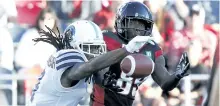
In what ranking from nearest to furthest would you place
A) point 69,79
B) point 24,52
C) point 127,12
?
point 69,79, point 127,12, point 24,52

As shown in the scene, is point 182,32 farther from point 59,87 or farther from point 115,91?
point 59,87

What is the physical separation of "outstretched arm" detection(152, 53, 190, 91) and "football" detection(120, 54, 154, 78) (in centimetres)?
53

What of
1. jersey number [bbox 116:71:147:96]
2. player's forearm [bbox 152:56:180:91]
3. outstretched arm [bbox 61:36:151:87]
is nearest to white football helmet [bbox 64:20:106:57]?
outstretched arm [bbox 61:36:151:87]

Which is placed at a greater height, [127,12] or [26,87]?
[127,12]

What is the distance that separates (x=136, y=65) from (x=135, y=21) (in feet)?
2.22

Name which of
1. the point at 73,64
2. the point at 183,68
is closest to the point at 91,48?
the point at 73,64

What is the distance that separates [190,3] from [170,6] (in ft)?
0.74

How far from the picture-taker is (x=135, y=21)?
4293 millimetres

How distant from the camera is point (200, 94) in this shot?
734cm

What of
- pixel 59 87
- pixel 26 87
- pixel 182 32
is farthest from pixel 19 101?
pixel 59 87

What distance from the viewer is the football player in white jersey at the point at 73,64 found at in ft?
12.3

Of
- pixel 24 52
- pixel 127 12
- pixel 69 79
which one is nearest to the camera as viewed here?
pixel 69 79

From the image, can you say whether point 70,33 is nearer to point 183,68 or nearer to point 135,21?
point 135,21

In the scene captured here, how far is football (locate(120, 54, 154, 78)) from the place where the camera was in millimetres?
3684
